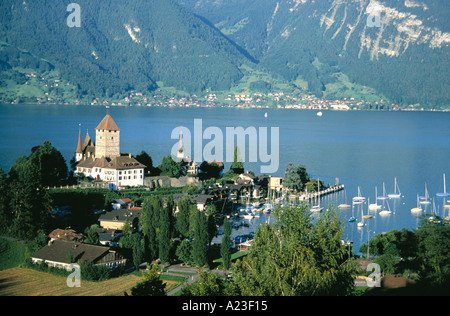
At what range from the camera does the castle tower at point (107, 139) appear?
51.7 meters

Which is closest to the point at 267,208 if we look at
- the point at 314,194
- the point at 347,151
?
the point at 314,194

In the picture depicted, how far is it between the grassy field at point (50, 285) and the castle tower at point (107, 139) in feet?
74.9

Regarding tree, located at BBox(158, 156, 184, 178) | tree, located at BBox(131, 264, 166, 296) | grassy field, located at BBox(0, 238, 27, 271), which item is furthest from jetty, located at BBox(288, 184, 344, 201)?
tree, located at BBox(131, 264, 166, 296)

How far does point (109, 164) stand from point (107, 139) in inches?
143

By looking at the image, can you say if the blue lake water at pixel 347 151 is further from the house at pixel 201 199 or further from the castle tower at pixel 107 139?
the castle tower at pixel 107 139

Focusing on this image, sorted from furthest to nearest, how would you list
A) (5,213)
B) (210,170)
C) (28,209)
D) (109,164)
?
(210,170), (109,164), (5,213), (28,209)

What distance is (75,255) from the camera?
1185 inches

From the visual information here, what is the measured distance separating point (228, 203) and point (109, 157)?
1148 centimetres

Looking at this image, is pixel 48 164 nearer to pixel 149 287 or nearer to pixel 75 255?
pixel 75 255

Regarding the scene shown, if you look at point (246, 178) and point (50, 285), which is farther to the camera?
point (246, 178)

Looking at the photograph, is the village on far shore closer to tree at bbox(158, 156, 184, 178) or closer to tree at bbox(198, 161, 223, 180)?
tree at bbox(198, 161, 223, 180)

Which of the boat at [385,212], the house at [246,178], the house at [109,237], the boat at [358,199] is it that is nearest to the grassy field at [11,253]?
the house at [109,237]

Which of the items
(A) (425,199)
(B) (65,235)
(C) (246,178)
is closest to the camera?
(B) (65,235)

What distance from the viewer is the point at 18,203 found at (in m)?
35.4
